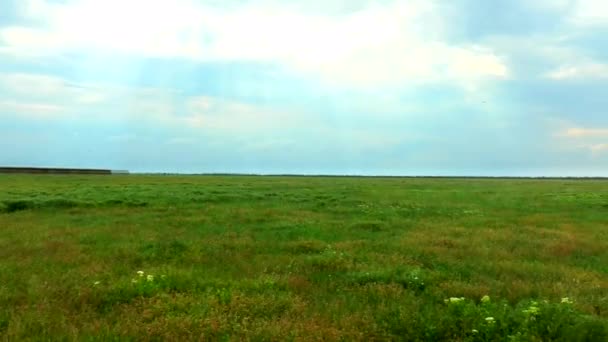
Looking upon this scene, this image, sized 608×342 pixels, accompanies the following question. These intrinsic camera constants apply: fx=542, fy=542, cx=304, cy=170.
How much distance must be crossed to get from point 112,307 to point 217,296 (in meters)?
1.66

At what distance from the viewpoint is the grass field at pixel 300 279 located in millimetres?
7461

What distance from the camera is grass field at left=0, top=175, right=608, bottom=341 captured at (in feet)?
24.5

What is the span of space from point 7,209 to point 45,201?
214cm

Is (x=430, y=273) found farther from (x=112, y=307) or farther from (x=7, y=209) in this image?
(x=7, y=209)

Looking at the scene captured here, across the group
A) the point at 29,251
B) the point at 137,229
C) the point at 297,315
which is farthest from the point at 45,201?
the point at 297,315

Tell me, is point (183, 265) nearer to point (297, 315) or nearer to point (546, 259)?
point (297, 315)

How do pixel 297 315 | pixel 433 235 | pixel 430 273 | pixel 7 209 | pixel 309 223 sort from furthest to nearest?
1. pixel 7 209
2. pixel 309 223
3. pixel 433 235
4. pixel 430 273
5. pixel 297 315

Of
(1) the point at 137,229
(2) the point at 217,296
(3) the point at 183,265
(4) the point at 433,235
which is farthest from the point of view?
(1) the point at 137,229

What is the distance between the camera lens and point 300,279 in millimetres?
10656

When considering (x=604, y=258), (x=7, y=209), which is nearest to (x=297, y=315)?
(x=604, y=258)

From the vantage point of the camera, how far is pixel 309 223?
20844 mm

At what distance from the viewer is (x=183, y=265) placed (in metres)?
12.2

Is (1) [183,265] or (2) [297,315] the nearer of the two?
(2) [297,315]

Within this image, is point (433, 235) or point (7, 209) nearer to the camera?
point (433, 235)
